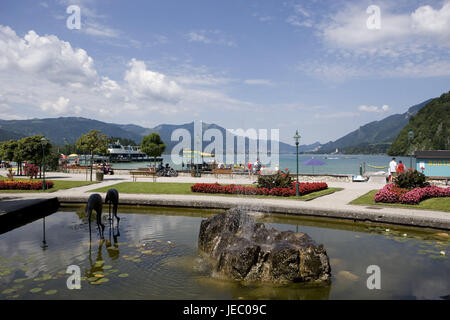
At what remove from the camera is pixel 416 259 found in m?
Answer: 8.67

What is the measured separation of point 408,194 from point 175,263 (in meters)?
12.0

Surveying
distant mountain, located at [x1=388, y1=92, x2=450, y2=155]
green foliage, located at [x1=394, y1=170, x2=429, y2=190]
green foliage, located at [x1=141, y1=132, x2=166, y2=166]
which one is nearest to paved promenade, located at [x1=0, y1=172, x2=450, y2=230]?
green foliage, located at [x1=394, y1=170, x2=429, y2=190]

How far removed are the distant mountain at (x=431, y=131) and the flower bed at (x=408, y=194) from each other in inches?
5503

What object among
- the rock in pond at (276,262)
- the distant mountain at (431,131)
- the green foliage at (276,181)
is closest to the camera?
the rock in pond at (276,262)

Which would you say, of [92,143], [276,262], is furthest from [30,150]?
[276,262]

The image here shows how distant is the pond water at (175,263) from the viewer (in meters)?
6.77

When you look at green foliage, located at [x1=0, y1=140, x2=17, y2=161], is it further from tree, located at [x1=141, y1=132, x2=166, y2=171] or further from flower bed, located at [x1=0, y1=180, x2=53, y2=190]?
tree, located at [x1=141, y1=132, x2=166, y2=171]

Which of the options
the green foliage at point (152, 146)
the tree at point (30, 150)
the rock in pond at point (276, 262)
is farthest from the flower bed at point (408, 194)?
the green foliage at point (152, 146)

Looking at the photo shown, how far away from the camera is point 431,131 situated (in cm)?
15112

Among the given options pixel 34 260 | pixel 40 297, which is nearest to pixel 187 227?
pixel 34 260

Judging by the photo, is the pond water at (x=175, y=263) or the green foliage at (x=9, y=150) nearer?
the pond water at (x=175, y=263)

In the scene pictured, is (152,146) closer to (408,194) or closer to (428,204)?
(408,194)

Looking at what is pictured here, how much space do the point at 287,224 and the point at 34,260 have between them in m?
8.59

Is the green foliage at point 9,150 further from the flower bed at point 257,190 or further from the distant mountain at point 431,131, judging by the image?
the distant mountain at point 431,131
